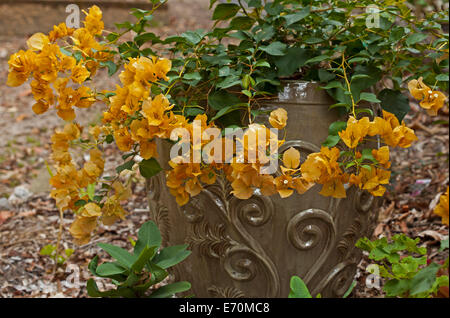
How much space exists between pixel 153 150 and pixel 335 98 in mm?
437

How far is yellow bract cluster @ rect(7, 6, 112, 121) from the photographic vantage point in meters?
1.02

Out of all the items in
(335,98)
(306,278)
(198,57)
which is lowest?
(306,278)

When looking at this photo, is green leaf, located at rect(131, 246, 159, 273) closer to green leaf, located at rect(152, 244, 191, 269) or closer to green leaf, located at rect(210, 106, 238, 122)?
green leaf, located at rect(152, 244, 191, 269)

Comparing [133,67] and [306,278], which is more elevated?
[133,67]

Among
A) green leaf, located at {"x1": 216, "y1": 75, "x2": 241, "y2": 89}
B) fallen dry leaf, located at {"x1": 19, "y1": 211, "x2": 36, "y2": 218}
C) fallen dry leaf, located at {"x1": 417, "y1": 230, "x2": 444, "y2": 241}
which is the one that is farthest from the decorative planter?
fallen dry leaf, located at {"x1": 19, "y1": 211, "x2": 36, "y2": 218}

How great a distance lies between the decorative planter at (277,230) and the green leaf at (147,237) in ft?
0.63

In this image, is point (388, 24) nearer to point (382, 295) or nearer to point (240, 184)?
point (240, 184)

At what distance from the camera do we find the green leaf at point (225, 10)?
3.92ft

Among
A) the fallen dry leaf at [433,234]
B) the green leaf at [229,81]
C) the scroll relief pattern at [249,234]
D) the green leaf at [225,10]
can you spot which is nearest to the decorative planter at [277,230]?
the scroll relief pattern at [249,234]

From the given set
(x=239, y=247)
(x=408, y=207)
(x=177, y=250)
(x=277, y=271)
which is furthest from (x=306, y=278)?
(x=408, y=207)

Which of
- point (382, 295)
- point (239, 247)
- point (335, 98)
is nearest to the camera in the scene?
point (335, 98)

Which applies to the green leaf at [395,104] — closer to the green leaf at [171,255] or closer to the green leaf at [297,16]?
the green leaf at [297,16]

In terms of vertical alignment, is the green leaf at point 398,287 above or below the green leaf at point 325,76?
below
